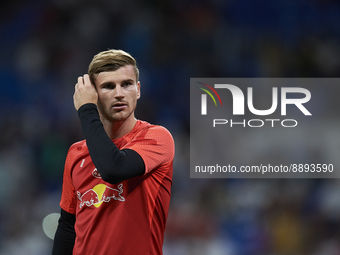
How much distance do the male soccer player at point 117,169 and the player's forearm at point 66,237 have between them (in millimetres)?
48

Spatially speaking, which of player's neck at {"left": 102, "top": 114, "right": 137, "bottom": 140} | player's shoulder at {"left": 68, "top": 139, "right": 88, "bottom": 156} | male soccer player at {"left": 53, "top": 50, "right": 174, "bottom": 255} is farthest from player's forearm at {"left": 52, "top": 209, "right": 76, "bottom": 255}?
player's neck at {"left": 102, "top": 114, "right": 137, "bottom": 140}

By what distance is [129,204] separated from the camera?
1.19 meters

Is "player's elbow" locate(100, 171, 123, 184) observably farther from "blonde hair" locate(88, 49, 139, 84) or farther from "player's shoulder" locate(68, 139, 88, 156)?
"blonde hair" locate(88, 49, 139, 84)

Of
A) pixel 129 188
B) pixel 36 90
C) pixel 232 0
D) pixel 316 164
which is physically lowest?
pixel 129 188

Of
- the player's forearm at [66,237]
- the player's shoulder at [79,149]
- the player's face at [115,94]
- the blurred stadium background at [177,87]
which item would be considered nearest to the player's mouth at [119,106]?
the player's face at [115,94]

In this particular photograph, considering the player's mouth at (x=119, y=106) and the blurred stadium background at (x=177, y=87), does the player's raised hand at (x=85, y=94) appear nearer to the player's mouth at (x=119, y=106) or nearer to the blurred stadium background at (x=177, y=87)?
the player's mouth at (x=119, y=106)

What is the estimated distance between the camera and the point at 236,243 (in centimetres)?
258

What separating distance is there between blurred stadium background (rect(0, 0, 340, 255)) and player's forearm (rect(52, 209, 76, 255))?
47.8 inches

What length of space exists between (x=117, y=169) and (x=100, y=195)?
0.20 m

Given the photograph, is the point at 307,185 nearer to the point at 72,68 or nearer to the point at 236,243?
the point at 236,243

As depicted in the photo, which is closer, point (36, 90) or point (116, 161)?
point (116, 161)

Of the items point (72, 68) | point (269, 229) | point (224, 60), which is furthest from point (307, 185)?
point (72, 68)

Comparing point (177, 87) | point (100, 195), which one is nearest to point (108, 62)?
point (100, 195)

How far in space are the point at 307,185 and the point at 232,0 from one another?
1679mm
